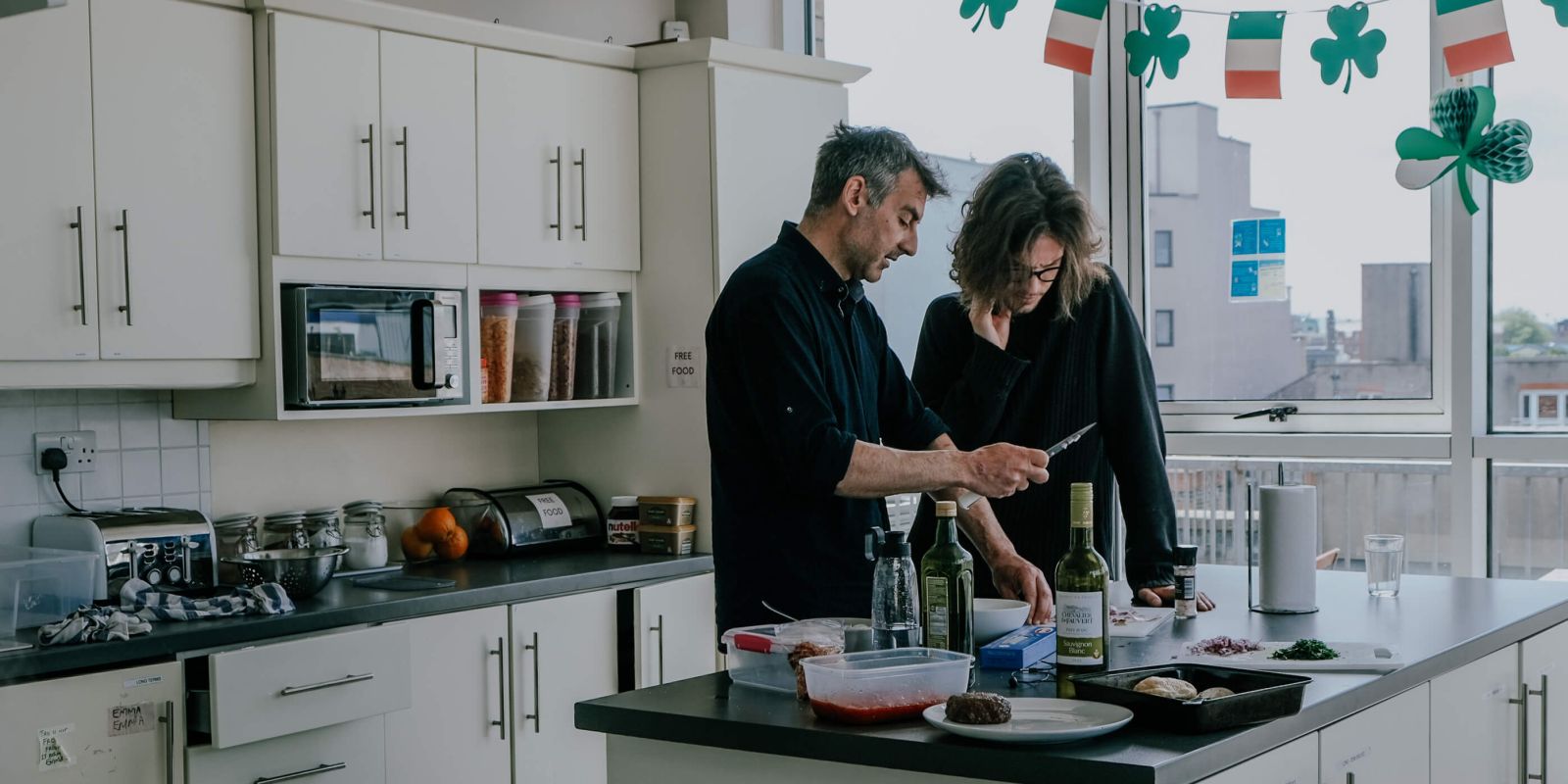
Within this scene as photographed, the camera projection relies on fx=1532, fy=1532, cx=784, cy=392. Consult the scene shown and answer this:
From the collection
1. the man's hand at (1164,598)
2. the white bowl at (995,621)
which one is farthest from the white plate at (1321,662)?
the man's hand at (1164,598)

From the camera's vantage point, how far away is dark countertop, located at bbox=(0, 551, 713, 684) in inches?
112

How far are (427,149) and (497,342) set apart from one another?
1.76 ft

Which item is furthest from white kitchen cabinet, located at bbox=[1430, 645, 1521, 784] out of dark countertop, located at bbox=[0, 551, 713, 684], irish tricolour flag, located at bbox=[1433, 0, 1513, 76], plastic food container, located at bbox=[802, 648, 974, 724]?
dark countertop, located at bbox=[0, 551, 713, 684]

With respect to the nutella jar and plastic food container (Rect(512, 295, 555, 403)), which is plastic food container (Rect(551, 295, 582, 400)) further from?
the nutella jar

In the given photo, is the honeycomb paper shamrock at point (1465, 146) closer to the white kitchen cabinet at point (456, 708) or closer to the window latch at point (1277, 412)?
the window latch at point (1277, 412)

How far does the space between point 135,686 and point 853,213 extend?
1.63 meters

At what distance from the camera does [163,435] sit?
3.64 m

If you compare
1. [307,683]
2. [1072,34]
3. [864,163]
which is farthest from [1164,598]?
[307,683]

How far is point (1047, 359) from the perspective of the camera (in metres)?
3.19

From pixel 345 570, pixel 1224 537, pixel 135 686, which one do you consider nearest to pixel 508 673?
pixel 345 570

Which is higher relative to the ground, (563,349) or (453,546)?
(563,349)

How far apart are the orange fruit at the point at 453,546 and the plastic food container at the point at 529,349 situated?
385mm

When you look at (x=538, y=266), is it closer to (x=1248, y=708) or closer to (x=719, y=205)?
(x=719, y=205)

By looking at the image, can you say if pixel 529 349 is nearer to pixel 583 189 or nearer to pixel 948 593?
pixel 583 189
